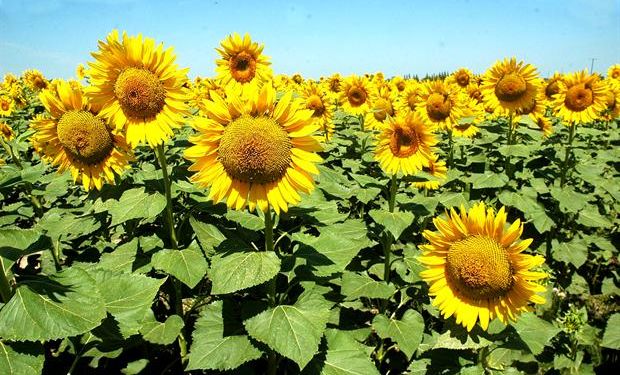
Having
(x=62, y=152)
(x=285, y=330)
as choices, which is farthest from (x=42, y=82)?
(x=285, y=330)

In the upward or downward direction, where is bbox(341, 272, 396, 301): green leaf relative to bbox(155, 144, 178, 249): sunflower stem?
downward

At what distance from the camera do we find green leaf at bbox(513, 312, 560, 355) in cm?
273

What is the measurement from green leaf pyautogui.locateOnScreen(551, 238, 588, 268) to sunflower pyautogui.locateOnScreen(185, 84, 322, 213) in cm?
419

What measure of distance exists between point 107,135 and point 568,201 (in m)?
4.84

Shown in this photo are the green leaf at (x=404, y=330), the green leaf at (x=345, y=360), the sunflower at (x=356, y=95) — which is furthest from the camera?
the sunflower at (x=356, y=95)

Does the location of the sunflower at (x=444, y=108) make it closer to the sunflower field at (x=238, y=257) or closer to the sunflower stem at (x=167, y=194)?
the sunflower field at (x=238, y=257)

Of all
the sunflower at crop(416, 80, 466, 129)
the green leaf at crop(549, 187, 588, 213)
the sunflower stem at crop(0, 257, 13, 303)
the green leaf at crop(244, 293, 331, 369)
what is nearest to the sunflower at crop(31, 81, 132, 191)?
the sunflower stem at crop(0, 257, 13, 303)

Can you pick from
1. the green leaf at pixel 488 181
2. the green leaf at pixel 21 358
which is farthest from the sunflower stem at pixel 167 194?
the green leaf at pixel 488 181

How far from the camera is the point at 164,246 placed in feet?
10.1

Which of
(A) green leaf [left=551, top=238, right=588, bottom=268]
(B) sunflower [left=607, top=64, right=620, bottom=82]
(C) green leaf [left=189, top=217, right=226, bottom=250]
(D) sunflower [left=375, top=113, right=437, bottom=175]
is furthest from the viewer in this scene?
(B) sunflower [left=607, top=64, right=620, bottom=82]

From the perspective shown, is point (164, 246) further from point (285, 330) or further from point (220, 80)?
point (220, 80)

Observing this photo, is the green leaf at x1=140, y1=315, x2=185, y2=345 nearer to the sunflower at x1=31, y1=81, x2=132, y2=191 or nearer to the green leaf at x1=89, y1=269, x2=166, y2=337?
the green leaf at x1=89, y1=269, x2=166, y2=337

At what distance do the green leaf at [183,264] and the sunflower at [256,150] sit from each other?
52cm

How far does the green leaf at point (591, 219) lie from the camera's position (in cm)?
532
